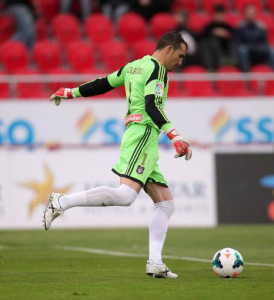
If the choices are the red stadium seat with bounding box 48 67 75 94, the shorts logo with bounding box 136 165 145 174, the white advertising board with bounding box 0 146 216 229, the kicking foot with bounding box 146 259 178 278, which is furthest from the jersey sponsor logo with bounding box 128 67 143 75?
the red stadium seat with bounding box 48 67 75 94

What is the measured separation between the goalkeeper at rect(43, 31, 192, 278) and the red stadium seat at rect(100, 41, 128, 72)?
1096cm

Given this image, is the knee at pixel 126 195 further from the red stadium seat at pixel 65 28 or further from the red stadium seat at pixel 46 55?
the red stadium seat at pixel 65 28

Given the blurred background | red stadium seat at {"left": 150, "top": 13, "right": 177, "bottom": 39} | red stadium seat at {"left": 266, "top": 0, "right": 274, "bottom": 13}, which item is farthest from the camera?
red stadium seat at {"left": 266, "top": 0, "right": 274, "bottom": 13}

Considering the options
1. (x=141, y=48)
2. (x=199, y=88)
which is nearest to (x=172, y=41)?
(x=199, y=88)

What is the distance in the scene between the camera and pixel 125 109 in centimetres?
1945

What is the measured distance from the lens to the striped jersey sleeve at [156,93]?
8.93 m

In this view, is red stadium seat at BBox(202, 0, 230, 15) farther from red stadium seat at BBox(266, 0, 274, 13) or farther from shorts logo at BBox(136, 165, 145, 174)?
shorts logo at BBox(136, 165, 145, 174)

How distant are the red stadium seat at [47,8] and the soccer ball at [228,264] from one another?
1341 cm

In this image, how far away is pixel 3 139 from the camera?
1906 cm

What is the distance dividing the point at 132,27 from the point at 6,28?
9.28 feet

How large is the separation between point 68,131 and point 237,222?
13.0 ft

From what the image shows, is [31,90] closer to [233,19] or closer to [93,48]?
[93,48]

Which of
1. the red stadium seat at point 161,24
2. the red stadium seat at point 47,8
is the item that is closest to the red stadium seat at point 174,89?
the red stadium seat at point 161,24

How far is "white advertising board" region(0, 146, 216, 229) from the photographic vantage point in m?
17.7
